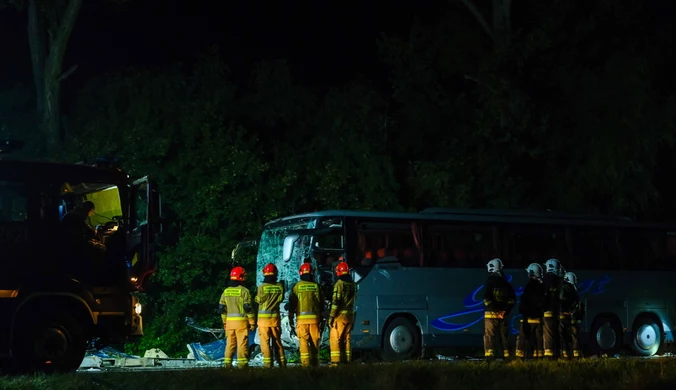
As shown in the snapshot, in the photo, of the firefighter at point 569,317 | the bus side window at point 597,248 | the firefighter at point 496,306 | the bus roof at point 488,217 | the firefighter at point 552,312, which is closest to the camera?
the firefighter at point 496,306

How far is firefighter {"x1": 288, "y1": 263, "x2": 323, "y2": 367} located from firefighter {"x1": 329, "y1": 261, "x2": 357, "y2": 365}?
29 cm

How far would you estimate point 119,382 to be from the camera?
12.9 metres

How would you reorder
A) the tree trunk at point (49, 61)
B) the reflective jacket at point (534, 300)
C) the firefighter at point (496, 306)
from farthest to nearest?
the tree trunk at point (49, 61) → the reflective jacket at point (534, 300) → the firefighter at point (496, 306)

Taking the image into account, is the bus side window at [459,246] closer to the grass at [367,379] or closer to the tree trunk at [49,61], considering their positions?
the grass at [367,379]

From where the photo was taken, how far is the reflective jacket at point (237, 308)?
16719 mm

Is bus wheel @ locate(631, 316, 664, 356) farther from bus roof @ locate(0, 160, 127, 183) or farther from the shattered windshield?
bus roof @ locate(0, 160, 127, 183)

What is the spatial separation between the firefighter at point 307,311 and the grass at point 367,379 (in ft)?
9.21

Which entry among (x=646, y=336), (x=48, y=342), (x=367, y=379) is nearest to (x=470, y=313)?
(x=646, y=336)

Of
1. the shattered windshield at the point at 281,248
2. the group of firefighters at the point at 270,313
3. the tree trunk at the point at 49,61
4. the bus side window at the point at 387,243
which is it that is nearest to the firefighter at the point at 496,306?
the group of firefighters at the point at 270,313

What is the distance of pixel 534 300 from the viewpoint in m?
18.0

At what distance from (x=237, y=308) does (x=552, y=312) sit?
5609 millimetres

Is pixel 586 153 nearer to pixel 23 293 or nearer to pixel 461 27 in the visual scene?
pixel 461 27

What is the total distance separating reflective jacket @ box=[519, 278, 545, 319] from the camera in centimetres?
1800

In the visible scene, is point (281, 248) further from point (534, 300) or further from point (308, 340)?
point (534, 300)
